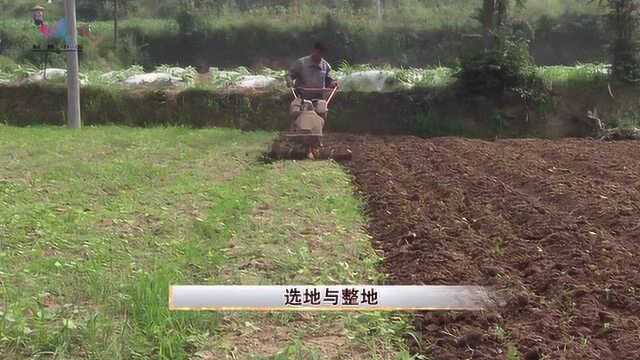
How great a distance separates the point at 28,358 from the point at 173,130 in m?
12.2

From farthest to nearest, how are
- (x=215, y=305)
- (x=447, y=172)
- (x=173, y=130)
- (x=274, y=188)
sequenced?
(x=173, y=130) → (x=447, y=172) → (x=274, y=188) → (x=215, y=305)

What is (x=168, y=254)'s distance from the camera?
528 centimetres

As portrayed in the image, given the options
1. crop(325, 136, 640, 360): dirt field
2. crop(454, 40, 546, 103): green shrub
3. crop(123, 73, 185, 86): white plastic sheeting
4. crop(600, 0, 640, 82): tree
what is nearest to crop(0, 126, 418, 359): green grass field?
crop(325, 136, 640, 360): dirt field

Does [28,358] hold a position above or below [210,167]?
above

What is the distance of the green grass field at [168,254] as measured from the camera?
142 inches

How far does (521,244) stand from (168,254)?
265 centimetres

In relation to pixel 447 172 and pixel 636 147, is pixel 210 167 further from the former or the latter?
pixel 636 147

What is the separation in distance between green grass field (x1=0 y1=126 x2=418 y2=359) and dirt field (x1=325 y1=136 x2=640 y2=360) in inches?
12.6

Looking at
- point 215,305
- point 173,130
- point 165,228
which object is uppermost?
point 215,305

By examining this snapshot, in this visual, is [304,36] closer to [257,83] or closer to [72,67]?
[257,83]

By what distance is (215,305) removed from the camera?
3.32m

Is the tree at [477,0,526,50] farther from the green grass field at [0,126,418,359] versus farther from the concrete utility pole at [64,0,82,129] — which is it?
the concrete utility pole at [64,0,82,129]

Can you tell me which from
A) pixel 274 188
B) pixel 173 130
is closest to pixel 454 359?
pixel 274 188

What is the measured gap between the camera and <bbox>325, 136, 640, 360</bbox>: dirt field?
3.68m
